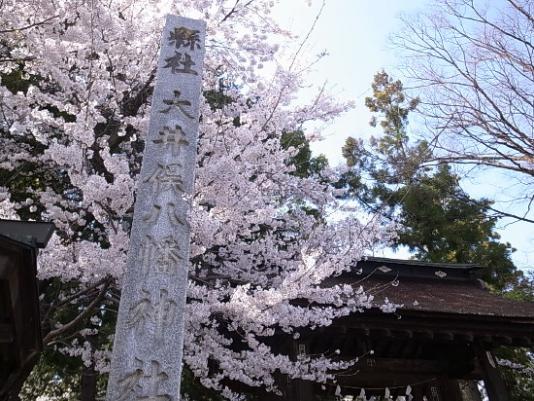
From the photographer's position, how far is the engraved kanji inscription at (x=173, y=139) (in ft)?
14.1

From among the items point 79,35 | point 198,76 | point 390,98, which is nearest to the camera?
point 198,76

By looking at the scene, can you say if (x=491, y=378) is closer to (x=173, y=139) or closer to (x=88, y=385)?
(x=173, y=139)

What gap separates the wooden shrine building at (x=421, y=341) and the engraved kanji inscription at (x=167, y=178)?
2.61 metres

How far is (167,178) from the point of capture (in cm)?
411

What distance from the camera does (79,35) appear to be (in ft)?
20.4

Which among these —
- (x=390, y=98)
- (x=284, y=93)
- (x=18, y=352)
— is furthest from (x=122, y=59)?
(x=390, y=98)

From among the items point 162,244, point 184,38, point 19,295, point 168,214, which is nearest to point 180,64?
point 184,38

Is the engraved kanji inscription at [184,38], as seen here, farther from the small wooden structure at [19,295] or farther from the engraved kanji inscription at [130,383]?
the engraved kanji inscription at [130,383]

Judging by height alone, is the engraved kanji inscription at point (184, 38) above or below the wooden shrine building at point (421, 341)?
above

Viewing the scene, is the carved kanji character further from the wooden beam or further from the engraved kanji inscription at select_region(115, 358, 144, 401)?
the wooden beam

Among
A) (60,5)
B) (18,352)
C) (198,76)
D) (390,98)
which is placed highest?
(390,98)

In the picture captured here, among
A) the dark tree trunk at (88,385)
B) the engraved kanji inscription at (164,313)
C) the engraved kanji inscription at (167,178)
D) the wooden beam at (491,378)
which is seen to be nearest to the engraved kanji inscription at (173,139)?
the engraved kanji inscription at (167,178)

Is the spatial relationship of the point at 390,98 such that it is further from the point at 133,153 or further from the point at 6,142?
the point at 6,142

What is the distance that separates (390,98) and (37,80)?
13.7m
